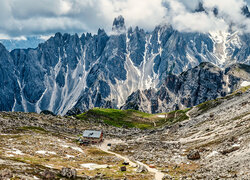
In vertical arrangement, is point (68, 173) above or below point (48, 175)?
below

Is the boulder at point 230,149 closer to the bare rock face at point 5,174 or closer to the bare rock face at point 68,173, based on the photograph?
the bare rock face at point 68,173

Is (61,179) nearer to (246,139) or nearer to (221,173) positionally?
(221,173)

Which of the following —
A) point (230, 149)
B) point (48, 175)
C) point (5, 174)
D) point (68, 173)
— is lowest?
point (68, 173)

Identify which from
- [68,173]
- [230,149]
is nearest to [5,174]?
[68,173]

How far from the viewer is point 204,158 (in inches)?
2623

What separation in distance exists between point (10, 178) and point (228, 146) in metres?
53.3

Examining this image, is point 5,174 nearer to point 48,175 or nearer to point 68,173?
point 48,175

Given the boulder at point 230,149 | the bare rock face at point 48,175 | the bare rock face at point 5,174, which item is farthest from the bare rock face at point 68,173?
the boulder at point 230,149

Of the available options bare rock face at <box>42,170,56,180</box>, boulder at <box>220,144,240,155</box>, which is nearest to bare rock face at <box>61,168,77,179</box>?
bare rock face at <box>42,170,56,180</box>

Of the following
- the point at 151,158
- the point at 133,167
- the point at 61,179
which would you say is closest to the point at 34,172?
the point at 61,179

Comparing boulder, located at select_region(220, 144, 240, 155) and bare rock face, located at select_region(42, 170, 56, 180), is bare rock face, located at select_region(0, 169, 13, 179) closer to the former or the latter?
bare rock face, located at select_region(42, 170, 56, 180)

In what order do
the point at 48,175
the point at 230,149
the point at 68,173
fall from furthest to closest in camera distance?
the point at 230,149 < the point at 68,173 < the point at 48,175

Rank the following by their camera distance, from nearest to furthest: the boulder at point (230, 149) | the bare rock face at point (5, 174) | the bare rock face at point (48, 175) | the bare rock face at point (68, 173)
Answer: the bare rock face at point (5, 174) < the bare rock face at point (48, 175) < the bare rock face at point (68, 173) < the boulder at point (230, 149)

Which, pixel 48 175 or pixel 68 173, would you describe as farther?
pixel 68 173
